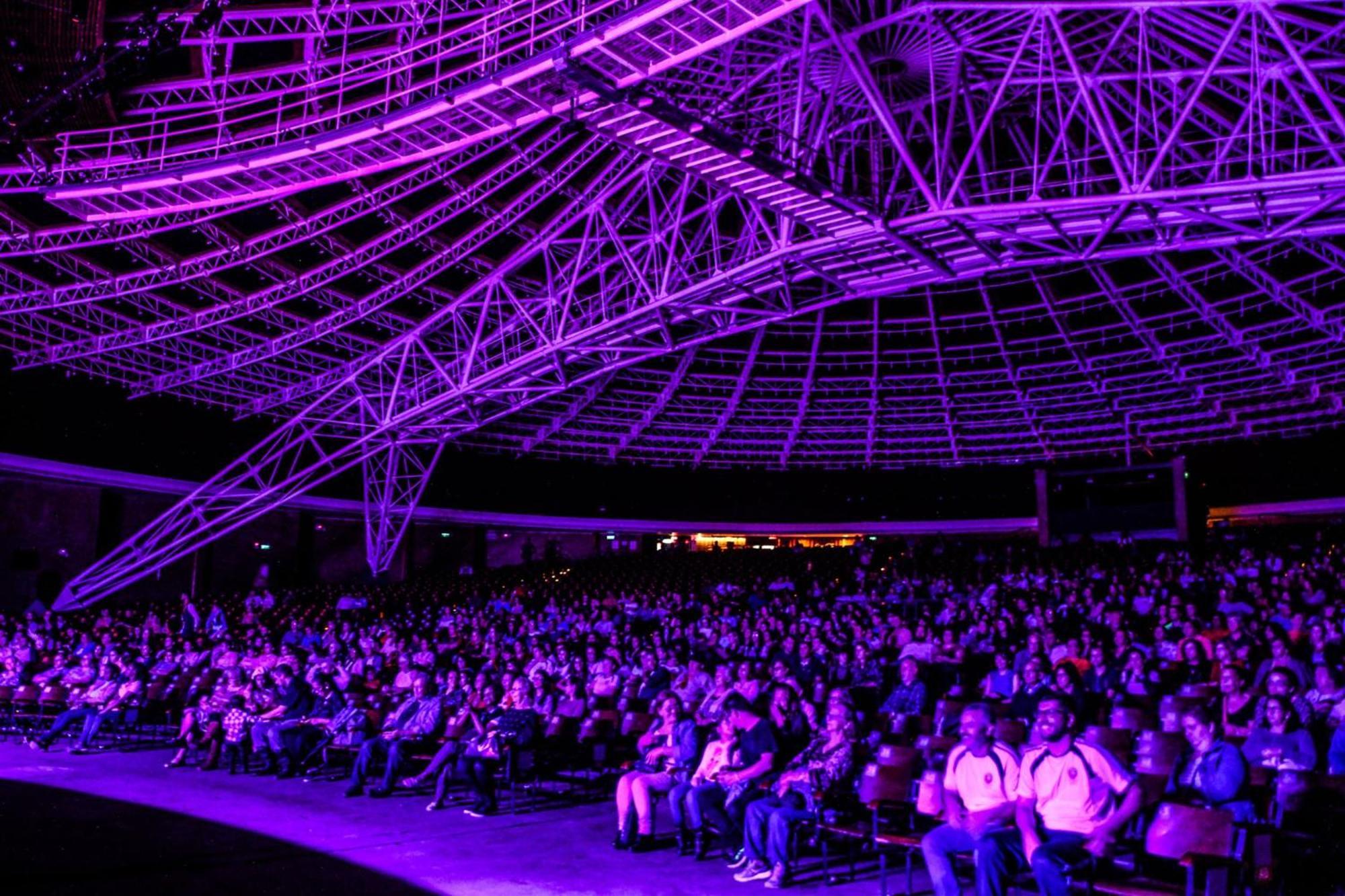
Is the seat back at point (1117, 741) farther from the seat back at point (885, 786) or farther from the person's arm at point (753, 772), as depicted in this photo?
the person's arm at point (753, 772)

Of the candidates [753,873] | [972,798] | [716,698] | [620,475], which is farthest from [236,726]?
[620,475]

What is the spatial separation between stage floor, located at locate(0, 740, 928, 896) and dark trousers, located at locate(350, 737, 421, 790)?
10.6 inches

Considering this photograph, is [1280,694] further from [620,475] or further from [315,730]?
[620,475]

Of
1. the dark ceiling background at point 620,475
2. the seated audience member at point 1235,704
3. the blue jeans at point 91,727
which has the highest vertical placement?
the dark ceiling background at point 620,475

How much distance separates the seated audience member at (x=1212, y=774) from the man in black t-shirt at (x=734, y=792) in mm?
3012

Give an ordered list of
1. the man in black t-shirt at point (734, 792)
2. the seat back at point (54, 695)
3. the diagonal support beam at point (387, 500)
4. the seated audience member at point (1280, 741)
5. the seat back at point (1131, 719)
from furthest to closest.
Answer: the diagonal support beam at point (387, 500)
the seat back at point (54, 695)
the seat back at point (1131, 719)
the man in black t-shirt at point (734, 792)
the seated audience member at point (1280, 741)

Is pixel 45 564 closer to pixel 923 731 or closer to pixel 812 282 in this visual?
pixel 812 282

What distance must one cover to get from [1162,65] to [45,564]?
30054 millimetres

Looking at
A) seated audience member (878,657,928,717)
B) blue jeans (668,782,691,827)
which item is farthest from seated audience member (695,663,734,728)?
blue jeans (668,782,691,827)

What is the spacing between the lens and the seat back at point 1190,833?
Answer: 21.9 feet

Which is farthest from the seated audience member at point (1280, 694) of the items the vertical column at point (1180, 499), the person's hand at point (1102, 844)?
the vertical column at point (1180, 499)

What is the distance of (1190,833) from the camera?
6820 millimetres

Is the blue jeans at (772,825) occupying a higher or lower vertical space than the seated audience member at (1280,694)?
lower

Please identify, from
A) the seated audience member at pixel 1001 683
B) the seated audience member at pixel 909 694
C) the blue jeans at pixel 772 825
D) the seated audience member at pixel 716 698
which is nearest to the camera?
the blue jeans at pixel 772 825
